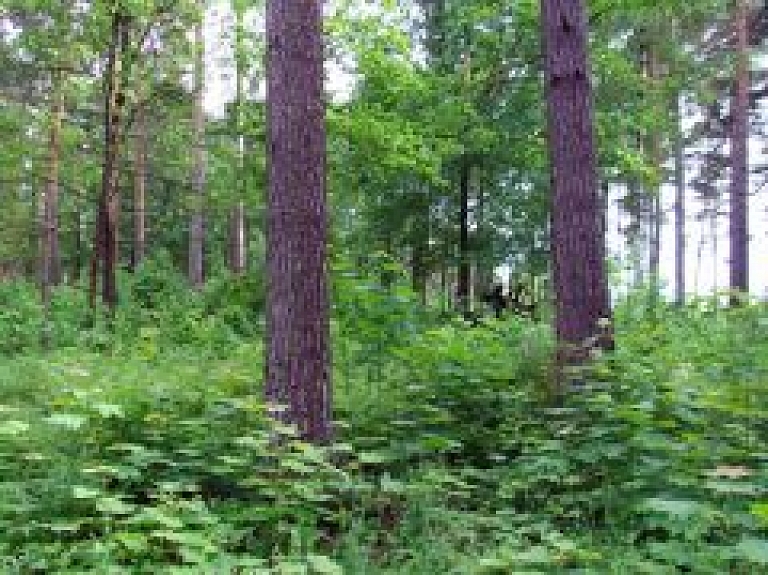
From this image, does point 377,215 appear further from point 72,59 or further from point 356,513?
point 356,513

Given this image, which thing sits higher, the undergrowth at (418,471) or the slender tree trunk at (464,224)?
the slender tree trunk at (464,224)

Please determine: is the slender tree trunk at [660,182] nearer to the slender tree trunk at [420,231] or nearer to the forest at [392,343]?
the forest at [392,343]

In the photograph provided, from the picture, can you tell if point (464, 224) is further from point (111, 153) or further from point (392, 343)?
point (392, 343)

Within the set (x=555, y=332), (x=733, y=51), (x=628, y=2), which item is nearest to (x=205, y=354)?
(x=555, y=332)

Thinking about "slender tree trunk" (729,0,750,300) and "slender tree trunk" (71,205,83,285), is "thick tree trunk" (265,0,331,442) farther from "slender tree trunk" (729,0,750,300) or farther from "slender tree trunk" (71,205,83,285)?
"slender tree trunk" (71,205,83,285)

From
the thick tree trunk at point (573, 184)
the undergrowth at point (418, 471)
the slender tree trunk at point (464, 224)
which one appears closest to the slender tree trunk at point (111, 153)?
the slender tree trunk at point (464, 224)

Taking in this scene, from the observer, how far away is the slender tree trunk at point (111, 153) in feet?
47.4

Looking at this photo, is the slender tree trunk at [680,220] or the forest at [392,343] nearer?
the forest at [392,343]

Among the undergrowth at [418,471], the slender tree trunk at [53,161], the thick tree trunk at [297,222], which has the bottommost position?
the undergrowth at [418,471]

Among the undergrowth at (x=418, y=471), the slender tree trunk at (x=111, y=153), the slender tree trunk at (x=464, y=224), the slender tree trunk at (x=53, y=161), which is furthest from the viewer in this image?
the slender tree trunk at (x=53, y=161)

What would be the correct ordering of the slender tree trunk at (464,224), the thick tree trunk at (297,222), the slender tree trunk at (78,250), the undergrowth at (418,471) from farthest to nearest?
the slender tree trunk at (78,250) → the slender tree trunk at (464,224) → the thick tree trunk at (297,222) → the undergrowth at (418,471)

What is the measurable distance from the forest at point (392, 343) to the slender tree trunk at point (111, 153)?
0.06 metres

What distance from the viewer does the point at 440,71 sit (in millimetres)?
16047

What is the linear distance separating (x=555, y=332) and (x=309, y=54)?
3.20 meters
